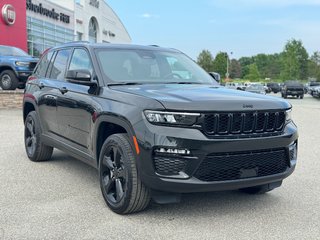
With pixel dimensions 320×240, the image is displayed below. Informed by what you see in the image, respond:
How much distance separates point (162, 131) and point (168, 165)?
318 mm

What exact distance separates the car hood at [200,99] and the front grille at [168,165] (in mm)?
465

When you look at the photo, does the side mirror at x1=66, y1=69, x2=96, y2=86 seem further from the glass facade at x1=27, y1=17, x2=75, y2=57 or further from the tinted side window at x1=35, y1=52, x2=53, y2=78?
the glass facade at x1=27, y1=17, x2=75, y2=57

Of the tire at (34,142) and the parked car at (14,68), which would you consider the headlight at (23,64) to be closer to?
the parked car at (14,68)

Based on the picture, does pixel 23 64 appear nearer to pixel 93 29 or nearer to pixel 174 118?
pixel 174 118

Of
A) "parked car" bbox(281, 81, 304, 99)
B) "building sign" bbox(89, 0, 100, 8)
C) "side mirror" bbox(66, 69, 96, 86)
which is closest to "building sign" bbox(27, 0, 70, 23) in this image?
"building sign" bbox(89, 0, 100, 8)

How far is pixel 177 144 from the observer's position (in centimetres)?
374

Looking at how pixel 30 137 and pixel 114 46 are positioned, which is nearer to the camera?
pixel 114 46

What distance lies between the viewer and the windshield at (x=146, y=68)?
4961mm

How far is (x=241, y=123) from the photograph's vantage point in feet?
13.0

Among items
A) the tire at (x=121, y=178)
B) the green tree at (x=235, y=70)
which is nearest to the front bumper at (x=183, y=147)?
the tire at (x=121, y=178)

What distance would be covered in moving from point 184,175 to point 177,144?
30cm

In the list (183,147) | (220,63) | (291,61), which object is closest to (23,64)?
(183,147)

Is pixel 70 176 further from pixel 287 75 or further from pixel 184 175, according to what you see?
pixel 287 75

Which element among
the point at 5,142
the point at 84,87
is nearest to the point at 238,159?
the point at 84,87
